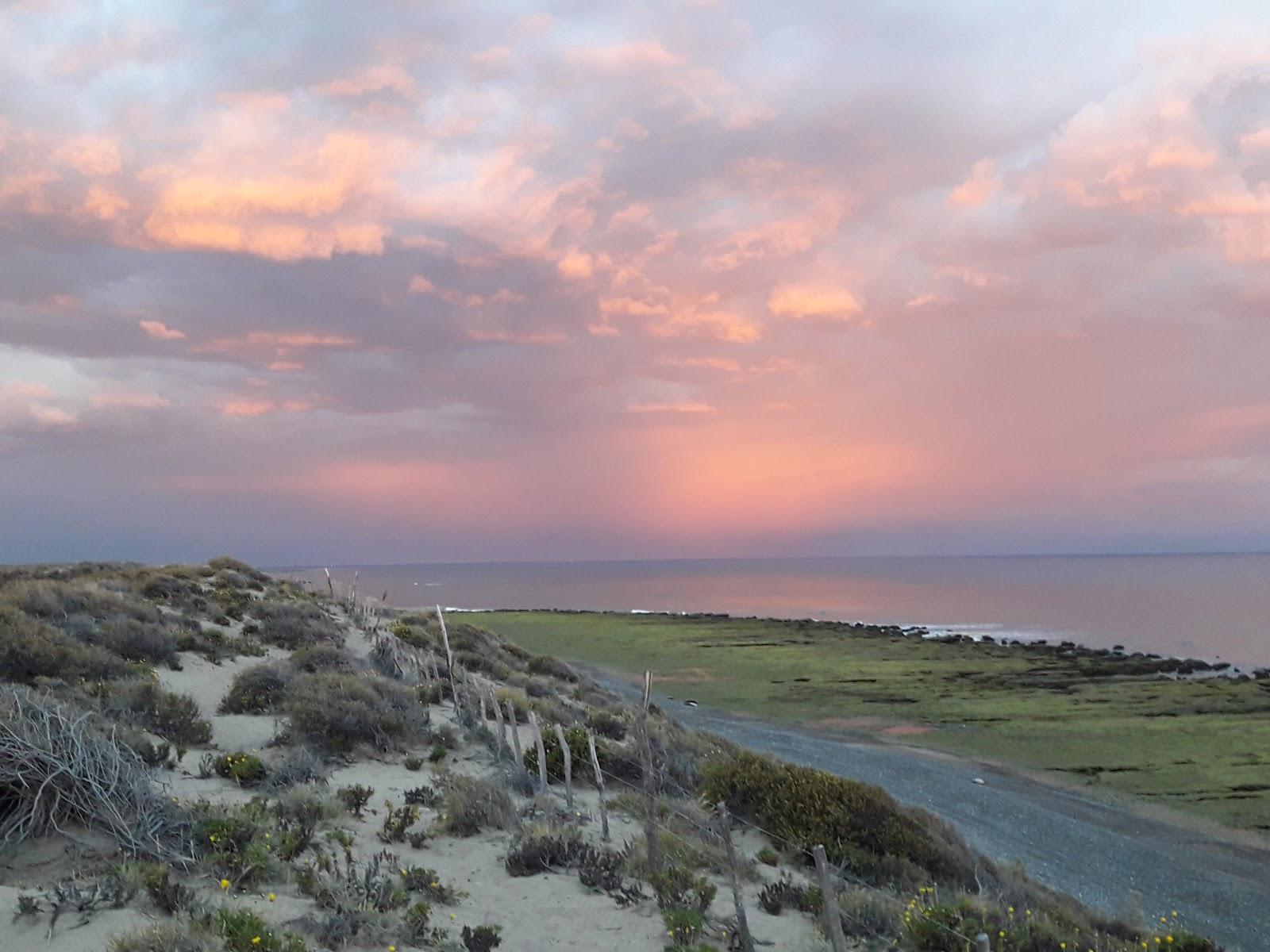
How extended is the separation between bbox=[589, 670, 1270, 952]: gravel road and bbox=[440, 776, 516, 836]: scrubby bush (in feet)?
34.3

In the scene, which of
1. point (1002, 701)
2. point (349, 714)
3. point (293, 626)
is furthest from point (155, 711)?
point (1002, 701)

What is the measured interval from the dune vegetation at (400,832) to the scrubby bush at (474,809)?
30mm

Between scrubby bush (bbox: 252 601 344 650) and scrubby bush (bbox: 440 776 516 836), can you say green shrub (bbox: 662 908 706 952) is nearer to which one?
scrubby bush (bbox: 440 776 516 836)

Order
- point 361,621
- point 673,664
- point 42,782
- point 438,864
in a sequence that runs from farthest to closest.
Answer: point 673,664 < point 361,621 < point 438,864 < point 42,782

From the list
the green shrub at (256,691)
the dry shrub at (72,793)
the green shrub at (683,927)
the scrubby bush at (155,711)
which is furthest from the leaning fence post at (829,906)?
the green shrub at (256,691)

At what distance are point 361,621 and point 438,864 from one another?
21.3 m

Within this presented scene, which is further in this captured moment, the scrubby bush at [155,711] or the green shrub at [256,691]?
the green shrub at [256,691]

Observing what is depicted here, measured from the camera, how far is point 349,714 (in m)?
13.6

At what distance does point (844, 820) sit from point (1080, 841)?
33.8 feet

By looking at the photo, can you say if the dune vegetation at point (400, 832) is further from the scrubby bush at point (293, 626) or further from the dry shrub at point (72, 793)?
the scrubby bush at point (293, 626)

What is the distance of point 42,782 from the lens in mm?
8008

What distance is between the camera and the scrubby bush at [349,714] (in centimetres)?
1324

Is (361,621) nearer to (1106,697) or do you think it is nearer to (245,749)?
(245,749)

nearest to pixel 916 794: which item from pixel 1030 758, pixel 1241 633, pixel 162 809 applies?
pixel 1030 758
